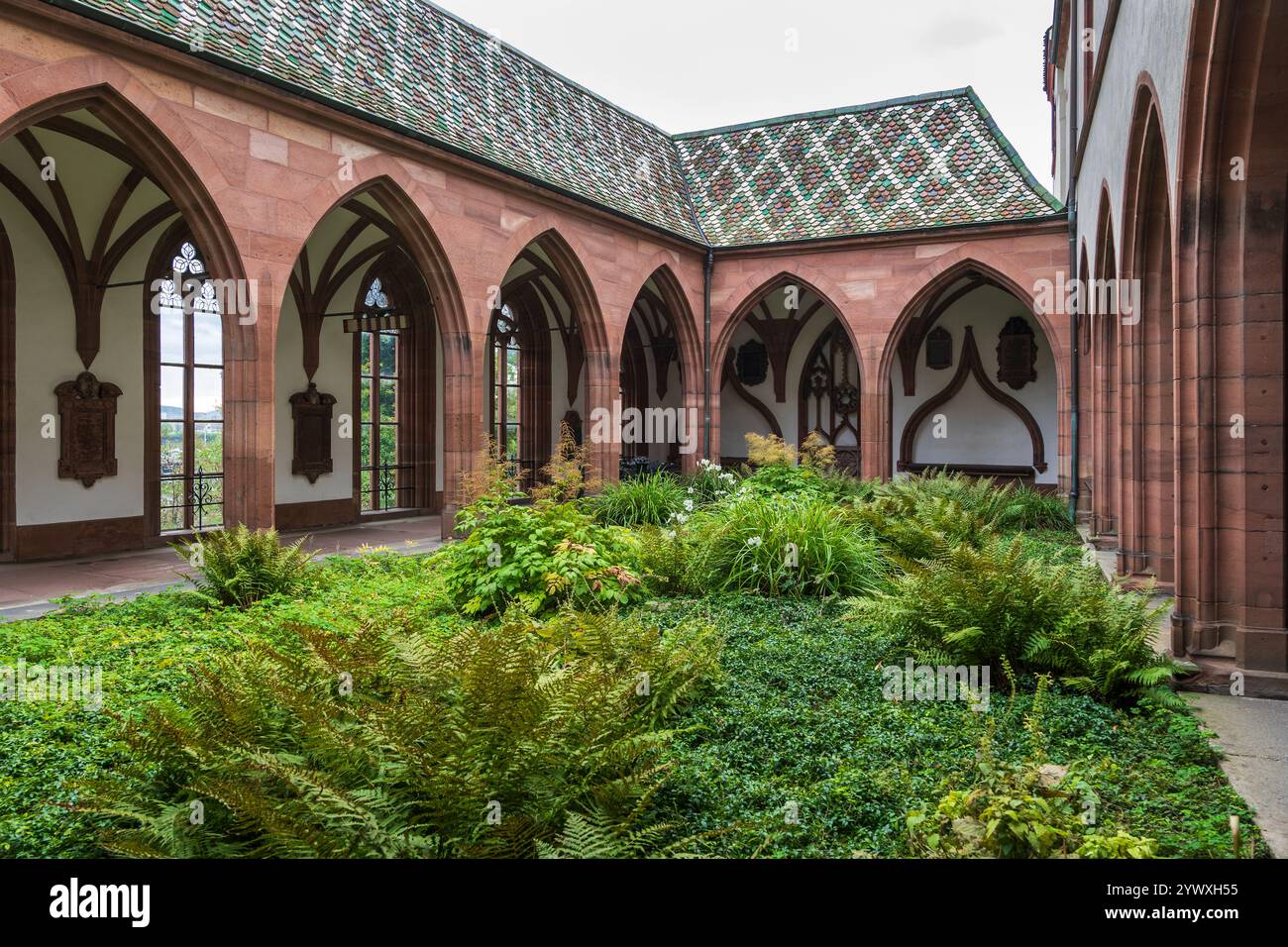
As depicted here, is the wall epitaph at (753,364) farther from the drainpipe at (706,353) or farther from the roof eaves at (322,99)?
the roof eaves at (322,99)

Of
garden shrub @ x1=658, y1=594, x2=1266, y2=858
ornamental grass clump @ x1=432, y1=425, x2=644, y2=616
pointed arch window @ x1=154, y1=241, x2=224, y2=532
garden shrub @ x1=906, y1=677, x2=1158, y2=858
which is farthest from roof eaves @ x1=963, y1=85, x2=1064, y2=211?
garden shrub @ x1=906, y1=677, x2=1158, y2=858

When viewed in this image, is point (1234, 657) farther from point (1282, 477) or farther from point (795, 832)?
point (795, 832)

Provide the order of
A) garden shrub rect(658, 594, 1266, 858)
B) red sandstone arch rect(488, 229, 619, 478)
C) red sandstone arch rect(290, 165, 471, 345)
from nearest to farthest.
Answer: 1. garden shrub rect(658, 594, 1266, 858)
2. red sandstone arch rect(290, 165, 471, 345)
3. red sandstone arch rect(488, 229, 619, 478)

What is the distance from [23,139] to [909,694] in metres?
11.3

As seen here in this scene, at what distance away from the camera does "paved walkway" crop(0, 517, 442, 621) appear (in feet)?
28.3

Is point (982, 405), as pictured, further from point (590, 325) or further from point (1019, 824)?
point (1019, 824)

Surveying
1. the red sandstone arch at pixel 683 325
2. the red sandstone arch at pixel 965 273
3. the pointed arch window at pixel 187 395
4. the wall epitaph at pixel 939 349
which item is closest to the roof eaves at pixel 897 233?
the red sandstone arch at pixel 965 273

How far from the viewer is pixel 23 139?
10.6 meters

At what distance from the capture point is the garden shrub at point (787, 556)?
7.71 m

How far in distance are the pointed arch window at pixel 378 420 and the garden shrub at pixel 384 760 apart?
42.8 feet

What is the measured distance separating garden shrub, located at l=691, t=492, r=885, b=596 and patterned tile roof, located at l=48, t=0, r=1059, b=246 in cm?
645

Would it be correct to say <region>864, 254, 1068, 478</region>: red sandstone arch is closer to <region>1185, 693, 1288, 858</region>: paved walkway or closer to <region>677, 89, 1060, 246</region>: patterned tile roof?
<region>677, 89, 1060, 246</region>: patterned tile roof

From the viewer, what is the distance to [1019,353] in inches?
801
